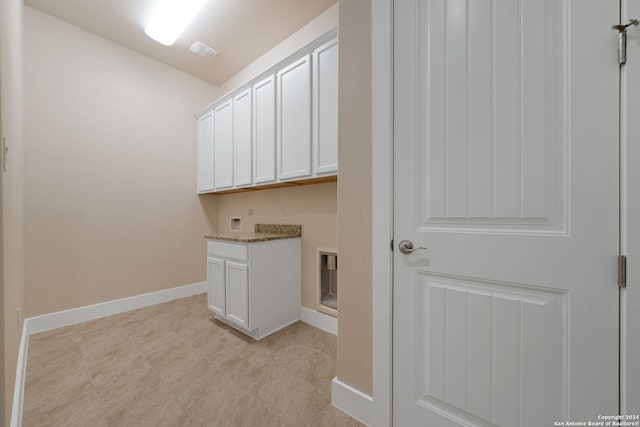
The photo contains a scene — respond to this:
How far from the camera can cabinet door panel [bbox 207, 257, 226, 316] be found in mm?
2299

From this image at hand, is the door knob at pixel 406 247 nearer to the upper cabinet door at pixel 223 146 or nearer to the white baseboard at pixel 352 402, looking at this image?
the white baseboard at pixel 352 402

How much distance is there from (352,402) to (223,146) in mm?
2830

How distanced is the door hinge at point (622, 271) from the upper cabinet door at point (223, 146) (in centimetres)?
293

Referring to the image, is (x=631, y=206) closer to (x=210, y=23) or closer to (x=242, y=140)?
(x=242, y=140)

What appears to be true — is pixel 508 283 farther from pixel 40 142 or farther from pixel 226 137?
pixel 40 142

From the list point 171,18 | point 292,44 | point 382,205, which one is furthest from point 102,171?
point 382,205

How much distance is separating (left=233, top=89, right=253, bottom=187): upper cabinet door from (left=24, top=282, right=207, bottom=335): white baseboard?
5.41 feet

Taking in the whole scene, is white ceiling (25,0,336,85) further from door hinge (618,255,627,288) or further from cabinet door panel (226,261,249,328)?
door hinge (618,255,627,288)

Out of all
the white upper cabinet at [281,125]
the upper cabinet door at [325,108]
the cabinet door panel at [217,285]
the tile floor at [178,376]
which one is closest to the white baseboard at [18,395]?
the tile floor at [178,376]

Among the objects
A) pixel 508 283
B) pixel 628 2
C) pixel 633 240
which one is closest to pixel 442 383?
pixel 508 283

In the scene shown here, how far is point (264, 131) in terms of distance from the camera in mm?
2430

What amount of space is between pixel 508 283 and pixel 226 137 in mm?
2967

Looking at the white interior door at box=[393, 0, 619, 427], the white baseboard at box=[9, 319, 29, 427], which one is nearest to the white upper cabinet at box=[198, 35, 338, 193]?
the white interior door at box=[393, 0, 619, 427]

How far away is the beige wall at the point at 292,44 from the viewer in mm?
2256
